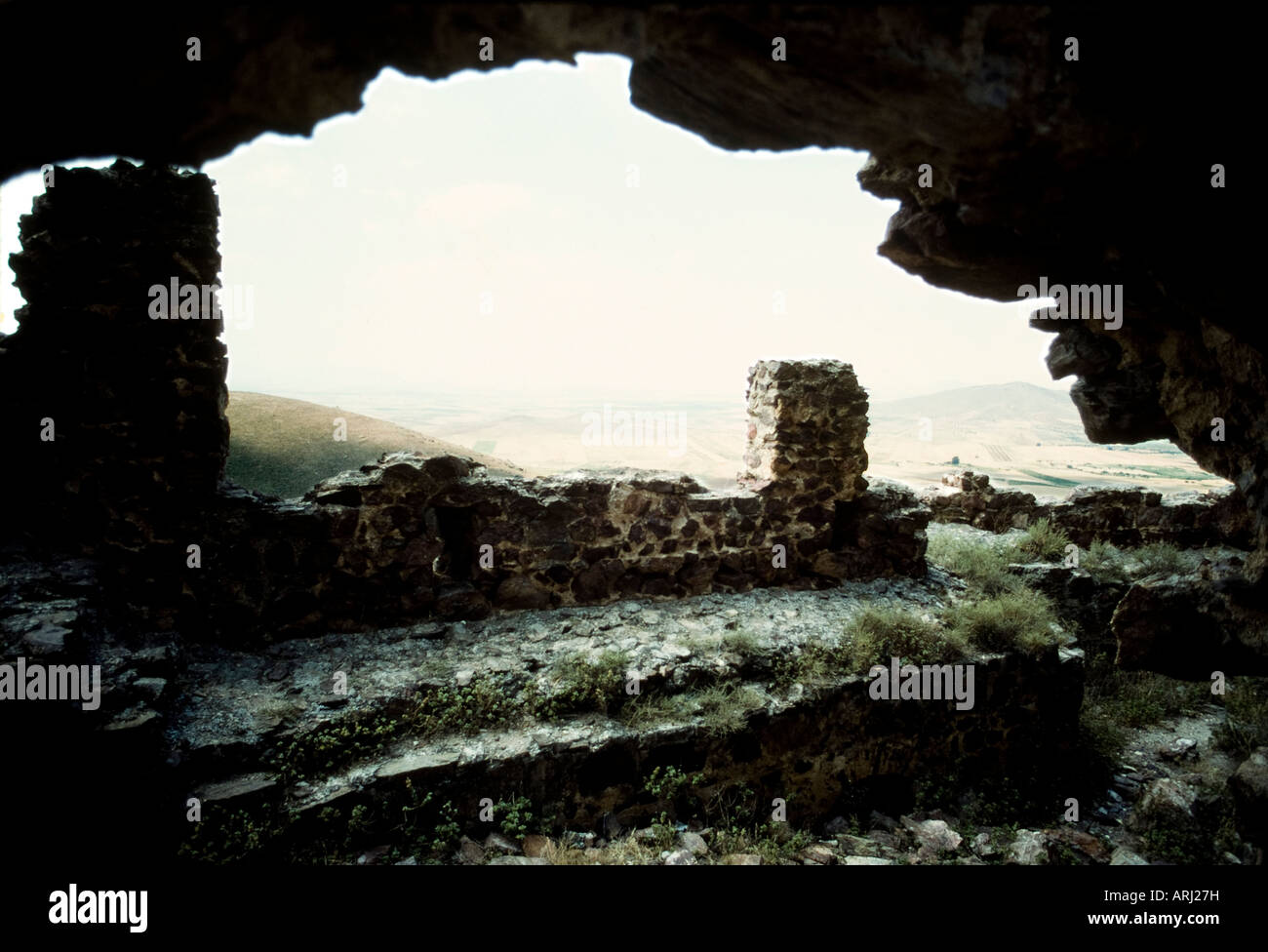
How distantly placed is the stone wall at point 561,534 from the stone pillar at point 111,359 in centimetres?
60

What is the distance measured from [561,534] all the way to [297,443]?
14.5 m

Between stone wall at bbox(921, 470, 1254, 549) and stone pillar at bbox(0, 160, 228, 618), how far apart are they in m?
11.2

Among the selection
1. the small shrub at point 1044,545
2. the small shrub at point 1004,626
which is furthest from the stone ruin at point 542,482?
the small shrub at point 1044,545

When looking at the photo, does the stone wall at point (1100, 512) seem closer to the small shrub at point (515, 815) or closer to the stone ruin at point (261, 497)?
the stone ruin at point (261, 497)

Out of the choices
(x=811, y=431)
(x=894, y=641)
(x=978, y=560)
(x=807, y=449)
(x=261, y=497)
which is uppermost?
(x=811, y=431)

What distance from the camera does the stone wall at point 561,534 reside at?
5.72 meters

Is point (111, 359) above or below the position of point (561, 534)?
above

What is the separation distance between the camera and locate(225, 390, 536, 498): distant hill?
16641mm

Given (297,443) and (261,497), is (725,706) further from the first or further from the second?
(297,443)

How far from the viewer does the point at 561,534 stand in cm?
676

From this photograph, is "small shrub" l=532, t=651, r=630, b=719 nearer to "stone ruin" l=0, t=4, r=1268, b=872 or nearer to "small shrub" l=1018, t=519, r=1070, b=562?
"stone ruin" l=0, t=4, r=1268, b=872

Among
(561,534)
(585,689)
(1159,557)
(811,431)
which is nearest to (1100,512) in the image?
(1159,557)

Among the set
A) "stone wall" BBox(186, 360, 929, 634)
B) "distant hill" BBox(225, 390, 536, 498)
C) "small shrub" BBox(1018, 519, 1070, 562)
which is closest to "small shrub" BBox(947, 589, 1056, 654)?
"stone wall" BBox(186, 360, 929, 634)
